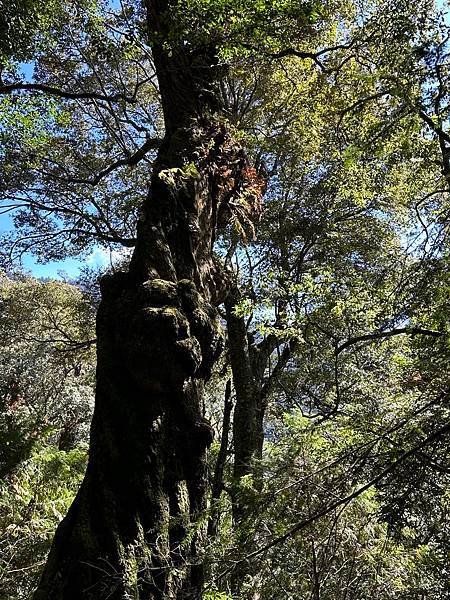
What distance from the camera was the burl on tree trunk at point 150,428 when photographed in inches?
86.0

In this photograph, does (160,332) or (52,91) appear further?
(52,91)

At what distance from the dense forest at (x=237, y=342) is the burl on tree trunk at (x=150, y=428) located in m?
0.01

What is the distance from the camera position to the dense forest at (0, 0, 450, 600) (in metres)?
2.33

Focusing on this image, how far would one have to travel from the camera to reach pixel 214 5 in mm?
3557

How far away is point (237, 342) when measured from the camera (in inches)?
298

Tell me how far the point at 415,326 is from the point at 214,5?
2730mm

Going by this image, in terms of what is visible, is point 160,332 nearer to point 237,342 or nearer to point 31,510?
point 31,510

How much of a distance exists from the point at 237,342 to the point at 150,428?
5129mm

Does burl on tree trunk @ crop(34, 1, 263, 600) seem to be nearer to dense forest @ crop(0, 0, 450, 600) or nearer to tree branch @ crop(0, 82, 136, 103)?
dense forest @ crop(0, 0, 450, 600)

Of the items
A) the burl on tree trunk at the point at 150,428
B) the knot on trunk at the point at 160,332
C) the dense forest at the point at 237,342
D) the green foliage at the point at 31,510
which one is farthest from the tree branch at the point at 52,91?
the green foliage at the point at 31,510

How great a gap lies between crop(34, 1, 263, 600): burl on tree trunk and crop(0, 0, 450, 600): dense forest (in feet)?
0.04

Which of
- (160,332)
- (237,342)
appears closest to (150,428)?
(160,332)

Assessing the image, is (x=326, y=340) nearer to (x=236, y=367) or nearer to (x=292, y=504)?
(x=236, y=367)

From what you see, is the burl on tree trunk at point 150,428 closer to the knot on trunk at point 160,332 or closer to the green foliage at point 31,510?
the knot on trunk at point 160,332
